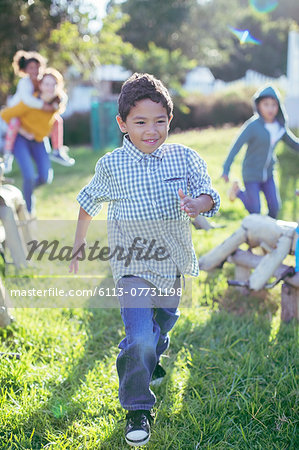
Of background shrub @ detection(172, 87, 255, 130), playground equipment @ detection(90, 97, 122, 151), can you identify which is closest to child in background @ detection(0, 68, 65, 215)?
playground equipment @ detection(90, 97, 122, 151)

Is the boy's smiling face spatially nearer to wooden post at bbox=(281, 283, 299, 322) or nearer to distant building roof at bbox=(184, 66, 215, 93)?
wooden post at bbox=(281, 283, 299, 322)

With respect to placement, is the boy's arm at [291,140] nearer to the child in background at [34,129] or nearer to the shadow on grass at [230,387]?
the shadow on grass at [230,387]

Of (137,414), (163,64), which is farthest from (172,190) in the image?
(163,64)

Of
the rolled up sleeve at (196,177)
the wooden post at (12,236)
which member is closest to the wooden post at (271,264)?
the rolled up sleeve at (196,177)

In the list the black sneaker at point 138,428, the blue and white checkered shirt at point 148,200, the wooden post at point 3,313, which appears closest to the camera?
the black sneaker at point 138,428

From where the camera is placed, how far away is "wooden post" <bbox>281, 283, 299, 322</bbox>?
140 inches

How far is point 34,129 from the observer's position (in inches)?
234

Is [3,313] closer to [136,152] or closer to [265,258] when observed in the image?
[136,152]

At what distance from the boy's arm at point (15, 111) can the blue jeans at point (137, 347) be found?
12.9 feet

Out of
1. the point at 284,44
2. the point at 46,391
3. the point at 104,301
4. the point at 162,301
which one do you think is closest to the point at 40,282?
the point at 104,301

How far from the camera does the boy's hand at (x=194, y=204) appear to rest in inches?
87.9

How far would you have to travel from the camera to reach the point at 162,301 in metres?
2.58

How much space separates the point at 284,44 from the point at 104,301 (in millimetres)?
42765

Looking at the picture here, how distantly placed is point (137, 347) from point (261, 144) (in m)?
3.27
